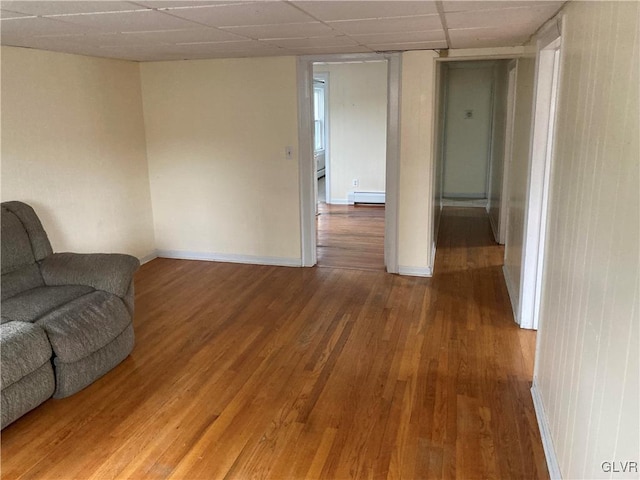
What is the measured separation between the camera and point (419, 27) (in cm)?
304

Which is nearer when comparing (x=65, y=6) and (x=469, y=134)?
(x=65, y=6)

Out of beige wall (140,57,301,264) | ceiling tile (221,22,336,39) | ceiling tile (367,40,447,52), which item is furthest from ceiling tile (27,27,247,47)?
beige wall (140,57,301,264)

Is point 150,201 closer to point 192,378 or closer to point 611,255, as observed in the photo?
point 192,378

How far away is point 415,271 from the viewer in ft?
15.8

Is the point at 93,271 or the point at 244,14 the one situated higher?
the point at 244,14

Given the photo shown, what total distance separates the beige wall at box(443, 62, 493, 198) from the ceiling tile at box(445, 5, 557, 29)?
4.93m

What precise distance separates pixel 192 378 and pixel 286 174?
2.47 metres

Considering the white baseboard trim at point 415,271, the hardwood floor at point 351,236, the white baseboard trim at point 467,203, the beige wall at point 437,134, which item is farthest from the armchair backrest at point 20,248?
the white baseboard trim at point 467,203

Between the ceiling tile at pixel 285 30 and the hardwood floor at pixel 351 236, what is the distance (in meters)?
2.45

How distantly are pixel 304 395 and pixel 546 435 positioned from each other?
1.22 meters

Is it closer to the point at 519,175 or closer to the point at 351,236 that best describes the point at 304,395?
the point at 519,175

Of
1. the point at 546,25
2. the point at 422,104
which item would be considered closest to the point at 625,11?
the point at 546,25

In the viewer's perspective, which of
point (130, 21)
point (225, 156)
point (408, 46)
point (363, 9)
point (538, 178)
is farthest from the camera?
point (225, 156)

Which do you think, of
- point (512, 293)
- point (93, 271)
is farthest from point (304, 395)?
point (512, 293)
